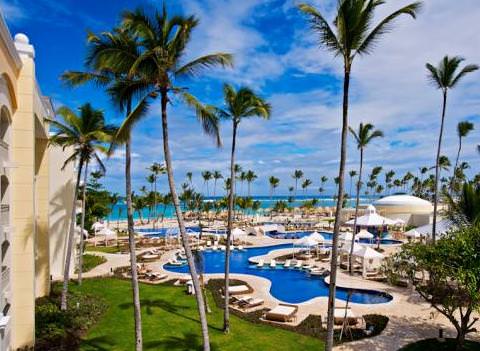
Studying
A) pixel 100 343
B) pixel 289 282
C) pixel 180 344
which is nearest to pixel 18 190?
pixel 100 343

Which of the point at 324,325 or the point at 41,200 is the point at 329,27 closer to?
the point at 324,325

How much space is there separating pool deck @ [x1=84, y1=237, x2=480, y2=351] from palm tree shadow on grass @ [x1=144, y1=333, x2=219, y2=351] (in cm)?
490

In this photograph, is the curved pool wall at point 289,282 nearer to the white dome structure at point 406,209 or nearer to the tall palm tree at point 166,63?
the tall palm tree at point 166,63

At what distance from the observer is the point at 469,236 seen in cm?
1201

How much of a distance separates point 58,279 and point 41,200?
866 centimetres

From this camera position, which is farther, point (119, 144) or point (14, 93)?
point (14, 93)

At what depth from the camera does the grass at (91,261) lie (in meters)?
28.4

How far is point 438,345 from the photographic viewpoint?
13.9 meters

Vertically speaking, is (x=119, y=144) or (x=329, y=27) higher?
(x=329, y=27)

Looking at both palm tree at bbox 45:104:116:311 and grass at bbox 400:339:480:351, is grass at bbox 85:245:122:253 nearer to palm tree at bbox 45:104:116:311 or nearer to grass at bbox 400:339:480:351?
palm tree at bbox 45:104:116:311

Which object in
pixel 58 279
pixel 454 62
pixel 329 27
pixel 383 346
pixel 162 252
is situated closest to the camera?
pixel 329 27

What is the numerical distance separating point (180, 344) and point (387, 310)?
10374 mm

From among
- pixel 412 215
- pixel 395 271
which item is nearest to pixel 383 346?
pixel 395 271

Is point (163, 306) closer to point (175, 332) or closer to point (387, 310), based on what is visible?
point (175, 332)
